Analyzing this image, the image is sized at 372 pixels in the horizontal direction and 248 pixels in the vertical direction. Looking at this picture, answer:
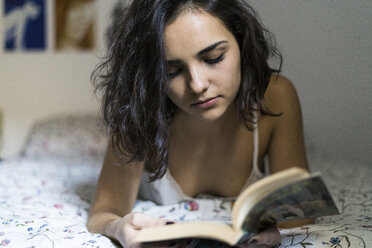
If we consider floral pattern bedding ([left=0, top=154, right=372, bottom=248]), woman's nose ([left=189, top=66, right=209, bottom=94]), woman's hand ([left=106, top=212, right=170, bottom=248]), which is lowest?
floral pattern bedding ([left=0, top=154, right=372, bottom=248])

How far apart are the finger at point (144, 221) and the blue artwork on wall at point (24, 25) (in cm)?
226

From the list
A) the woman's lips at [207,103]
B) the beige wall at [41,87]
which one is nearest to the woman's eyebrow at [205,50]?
the woman's lips at [207,103]

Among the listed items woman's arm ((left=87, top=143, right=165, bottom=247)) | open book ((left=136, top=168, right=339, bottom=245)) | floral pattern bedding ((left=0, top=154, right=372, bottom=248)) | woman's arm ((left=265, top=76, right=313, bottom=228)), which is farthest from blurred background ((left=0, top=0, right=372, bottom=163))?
open book ((left=136, top=168, right=339, bottom=245))

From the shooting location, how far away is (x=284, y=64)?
1.58m

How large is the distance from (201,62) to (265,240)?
38cm

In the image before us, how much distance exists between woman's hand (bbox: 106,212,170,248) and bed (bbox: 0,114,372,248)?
68mm

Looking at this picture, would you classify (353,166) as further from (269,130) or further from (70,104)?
(70,104)

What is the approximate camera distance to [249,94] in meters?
1.04

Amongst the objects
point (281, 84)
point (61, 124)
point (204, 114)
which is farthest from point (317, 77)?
point (61, 124)

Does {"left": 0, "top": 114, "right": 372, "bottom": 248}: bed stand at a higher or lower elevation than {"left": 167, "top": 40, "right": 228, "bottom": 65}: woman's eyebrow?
lower

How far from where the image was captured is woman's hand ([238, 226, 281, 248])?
688 mm

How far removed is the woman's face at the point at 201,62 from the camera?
0.86 meters

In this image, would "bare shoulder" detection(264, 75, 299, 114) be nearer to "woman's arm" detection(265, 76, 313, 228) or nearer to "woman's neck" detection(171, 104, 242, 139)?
"woman's arm" detection(265, 76, 313, 228)

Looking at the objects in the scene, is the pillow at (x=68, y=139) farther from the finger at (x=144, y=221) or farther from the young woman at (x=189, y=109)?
the finger at (x=144, y=221)
